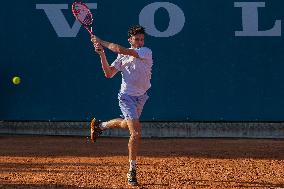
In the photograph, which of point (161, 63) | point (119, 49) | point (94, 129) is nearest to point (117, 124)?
point (94, 129)

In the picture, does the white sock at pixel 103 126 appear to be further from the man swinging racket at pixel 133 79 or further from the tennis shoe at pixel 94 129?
the man swinging racket at pixel 133 79

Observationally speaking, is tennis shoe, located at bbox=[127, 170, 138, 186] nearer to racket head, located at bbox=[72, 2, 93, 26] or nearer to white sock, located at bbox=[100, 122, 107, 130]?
white sock, located at bbox=[100, 122, 107, 130]

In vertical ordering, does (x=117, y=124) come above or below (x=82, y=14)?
below

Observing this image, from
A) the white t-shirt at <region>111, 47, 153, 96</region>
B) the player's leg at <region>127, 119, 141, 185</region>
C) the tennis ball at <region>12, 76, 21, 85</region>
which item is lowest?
the player's leg at <region>127, 119, 141, 185</region>

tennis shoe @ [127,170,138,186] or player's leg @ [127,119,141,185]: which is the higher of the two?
player's leg @ [127,119,141,185]

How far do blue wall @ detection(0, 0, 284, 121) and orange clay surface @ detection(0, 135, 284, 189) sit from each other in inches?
24.1

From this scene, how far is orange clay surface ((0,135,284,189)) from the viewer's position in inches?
249

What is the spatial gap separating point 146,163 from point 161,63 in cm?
312

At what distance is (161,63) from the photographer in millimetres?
10438

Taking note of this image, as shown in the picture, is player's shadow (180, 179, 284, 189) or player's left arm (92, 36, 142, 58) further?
player's shadow (180, 179, 284, 189)

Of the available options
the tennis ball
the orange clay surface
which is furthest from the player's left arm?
the tennis ball

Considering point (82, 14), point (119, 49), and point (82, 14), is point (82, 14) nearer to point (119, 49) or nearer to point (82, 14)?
point (82, 14)

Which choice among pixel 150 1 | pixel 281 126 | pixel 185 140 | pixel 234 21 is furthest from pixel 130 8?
pixel 281 126

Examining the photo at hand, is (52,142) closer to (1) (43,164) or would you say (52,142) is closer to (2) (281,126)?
(1) (43,164)
